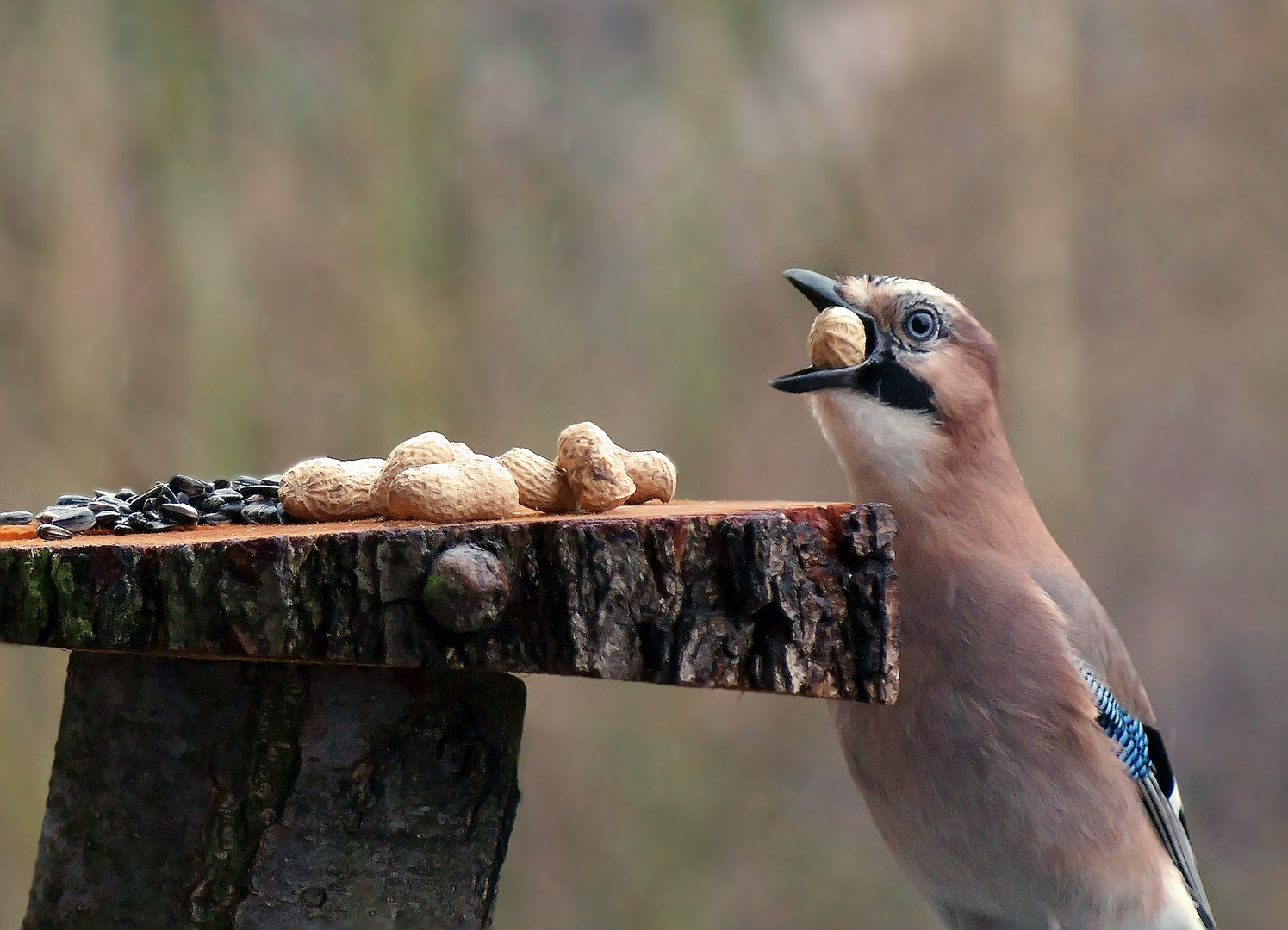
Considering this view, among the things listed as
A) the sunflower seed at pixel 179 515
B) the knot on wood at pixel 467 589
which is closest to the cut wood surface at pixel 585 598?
the knot on wood at pixel 467 589

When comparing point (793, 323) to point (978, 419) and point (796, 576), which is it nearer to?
point (978, 419)

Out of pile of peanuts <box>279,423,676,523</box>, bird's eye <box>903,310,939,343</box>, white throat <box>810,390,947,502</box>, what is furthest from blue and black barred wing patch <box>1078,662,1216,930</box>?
pile of peanuts <box>279,423,676,523</box>

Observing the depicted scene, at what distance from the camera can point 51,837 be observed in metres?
1.13

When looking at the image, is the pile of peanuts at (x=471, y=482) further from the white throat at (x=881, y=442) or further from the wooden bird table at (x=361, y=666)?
the white throat at (x=881, y=442)

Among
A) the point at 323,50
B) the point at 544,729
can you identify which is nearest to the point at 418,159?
Answer: the point at 323,50

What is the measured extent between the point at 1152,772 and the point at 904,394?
0.44 metres

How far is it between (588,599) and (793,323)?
79.2 inches

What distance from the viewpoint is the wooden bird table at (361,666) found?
36.2 inches

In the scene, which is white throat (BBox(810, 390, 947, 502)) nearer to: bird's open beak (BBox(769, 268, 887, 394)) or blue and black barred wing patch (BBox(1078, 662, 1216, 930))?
bird's open beak (BBox(769, 268, 887, 394))

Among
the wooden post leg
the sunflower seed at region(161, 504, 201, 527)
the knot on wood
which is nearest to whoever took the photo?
the knot on wood

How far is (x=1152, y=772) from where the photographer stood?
125 cm

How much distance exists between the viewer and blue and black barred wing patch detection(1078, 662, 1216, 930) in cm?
121

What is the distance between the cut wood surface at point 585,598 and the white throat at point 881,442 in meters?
0.24

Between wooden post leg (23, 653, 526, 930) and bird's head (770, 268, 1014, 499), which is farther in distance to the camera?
bird's head (770, 268, 1014, 499)
